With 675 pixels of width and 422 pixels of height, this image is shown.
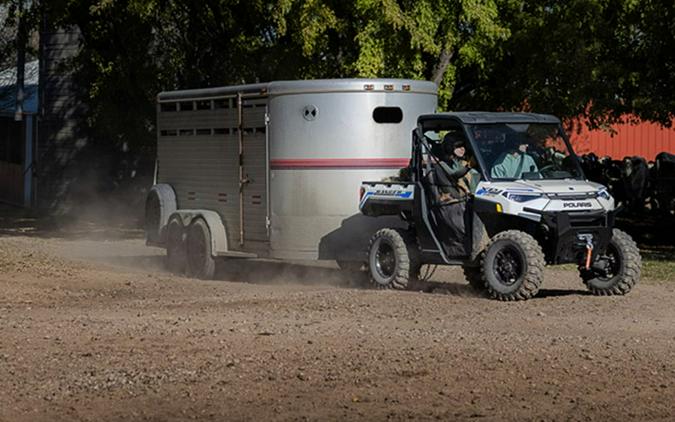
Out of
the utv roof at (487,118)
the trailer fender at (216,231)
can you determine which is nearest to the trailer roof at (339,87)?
the utv roof at (487,118)

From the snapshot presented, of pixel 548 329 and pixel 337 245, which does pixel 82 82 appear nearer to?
pixel 337 245

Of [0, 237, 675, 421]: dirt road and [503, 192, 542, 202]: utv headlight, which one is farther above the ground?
[503, 192, 542, 202]: utv headlight

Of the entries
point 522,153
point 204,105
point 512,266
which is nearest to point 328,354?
point 512,266

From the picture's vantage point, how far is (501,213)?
15.9 m

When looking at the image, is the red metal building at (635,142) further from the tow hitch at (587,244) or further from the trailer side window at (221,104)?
the tow hitch at (587,244)

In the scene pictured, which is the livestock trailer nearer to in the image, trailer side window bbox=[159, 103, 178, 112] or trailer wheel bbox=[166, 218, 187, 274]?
trailer wheel bbox=[166, 218, 187, 274]

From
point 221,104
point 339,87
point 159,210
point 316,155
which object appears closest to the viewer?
point 339,87

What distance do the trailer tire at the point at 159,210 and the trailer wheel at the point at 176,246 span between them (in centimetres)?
16

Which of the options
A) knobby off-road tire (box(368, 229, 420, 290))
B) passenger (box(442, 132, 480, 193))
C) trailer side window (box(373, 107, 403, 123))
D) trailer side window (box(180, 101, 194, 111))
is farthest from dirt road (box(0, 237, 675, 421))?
trailer side window (box(180, 101, 194, 111))

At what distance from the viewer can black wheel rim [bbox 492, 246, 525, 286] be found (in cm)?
1568

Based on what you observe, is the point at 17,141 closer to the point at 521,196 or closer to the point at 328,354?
the point at 521,196

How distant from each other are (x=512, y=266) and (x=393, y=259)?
195 centimetres

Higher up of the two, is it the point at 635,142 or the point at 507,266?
the point at 635,142

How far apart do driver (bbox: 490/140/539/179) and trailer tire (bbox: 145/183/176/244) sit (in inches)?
250
